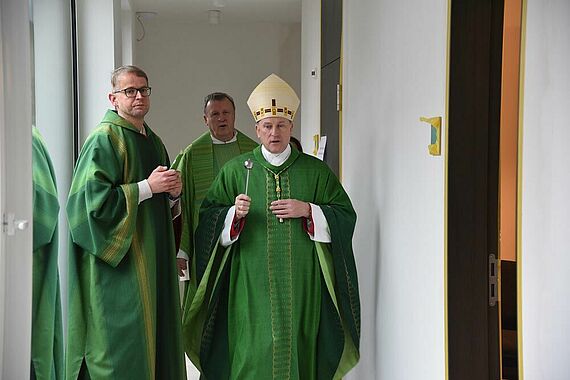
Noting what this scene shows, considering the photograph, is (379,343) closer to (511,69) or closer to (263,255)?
(263,255)

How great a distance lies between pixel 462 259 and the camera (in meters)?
2.47

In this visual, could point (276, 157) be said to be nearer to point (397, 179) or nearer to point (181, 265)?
point (397, 179)

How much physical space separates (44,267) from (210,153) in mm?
1426

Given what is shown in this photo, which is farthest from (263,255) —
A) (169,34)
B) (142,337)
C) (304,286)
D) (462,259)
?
(169,34)

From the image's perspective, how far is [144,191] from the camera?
318 cm

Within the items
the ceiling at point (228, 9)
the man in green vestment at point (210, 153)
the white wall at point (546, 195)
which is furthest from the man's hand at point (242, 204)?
the ceiling at point (228, 9)

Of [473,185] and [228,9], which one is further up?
[228,9]

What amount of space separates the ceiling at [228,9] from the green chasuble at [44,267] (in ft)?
12.3

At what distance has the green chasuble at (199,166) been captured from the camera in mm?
4227

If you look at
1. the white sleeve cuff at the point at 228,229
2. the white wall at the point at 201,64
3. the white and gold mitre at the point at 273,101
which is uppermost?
the white wall at the point at 201,64

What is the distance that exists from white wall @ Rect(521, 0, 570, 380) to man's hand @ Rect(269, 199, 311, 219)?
1.34 m

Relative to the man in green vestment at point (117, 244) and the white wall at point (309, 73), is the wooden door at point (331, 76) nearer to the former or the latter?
the white wall at point (309, 73)

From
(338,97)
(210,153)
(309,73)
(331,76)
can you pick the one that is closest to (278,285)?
(210,153)

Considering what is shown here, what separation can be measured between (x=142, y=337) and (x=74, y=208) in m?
0.56
